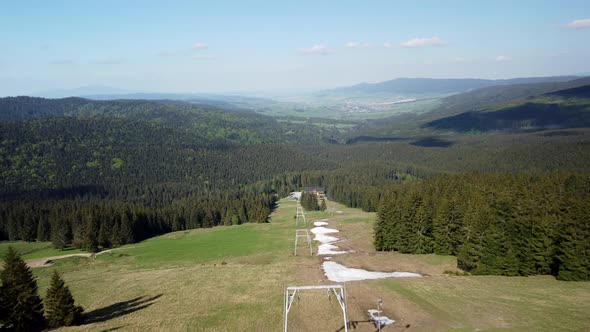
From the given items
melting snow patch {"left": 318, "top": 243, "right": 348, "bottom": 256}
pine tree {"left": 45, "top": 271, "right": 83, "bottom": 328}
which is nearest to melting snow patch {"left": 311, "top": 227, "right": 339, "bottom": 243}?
melting snow patch {"left": 318, "top": 243, "right": 348, "bottom": 256}

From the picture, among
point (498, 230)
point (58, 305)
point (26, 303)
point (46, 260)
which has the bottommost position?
point (46, 260)

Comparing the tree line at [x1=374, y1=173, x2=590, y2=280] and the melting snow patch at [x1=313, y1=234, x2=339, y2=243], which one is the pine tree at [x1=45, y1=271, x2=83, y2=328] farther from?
the tree line at [x1=374, y1=173, x2=590, y2=280]

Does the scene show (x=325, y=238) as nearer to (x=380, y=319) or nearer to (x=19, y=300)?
(x=380, y=319)

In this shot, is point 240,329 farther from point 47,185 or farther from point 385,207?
point 47,185

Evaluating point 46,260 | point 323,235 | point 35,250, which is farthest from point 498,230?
point 35,250

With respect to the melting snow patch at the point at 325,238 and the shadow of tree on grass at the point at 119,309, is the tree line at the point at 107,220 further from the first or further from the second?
the shadow of tree on grass at the point at 119,309

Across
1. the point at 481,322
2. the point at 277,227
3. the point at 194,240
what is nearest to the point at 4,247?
the point at 194,240
